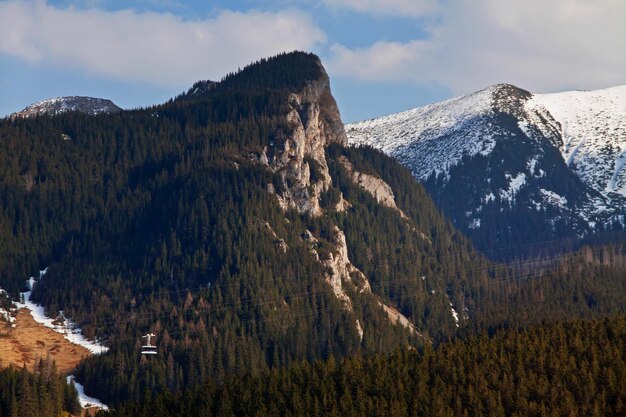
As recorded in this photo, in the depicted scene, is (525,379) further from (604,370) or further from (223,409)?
(223,409)

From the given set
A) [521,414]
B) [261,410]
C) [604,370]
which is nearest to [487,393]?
[521,414]

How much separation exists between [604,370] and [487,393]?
20.9 meters

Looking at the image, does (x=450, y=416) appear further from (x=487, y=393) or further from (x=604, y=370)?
(x=604, y=370)

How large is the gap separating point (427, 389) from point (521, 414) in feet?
57.0

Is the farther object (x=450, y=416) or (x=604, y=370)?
(x=604, y=370)

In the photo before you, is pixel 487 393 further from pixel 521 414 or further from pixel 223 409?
pixel 223 409

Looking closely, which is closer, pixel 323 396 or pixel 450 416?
pixel 450 416

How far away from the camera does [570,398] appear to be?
189 meters

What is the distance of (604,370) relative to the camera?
Answer: 197 metres

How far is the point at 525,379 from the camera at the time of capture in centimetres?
19738

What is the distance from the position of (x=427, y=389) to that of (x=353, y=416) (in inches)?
649

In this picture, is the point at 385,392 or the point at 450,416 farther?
the point at 385,392

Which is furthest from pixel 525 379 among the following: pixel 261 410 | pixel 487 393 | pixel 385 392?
pixel 261 410

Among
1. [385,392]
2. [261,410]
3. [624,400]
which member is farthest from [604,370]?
[261,410]
